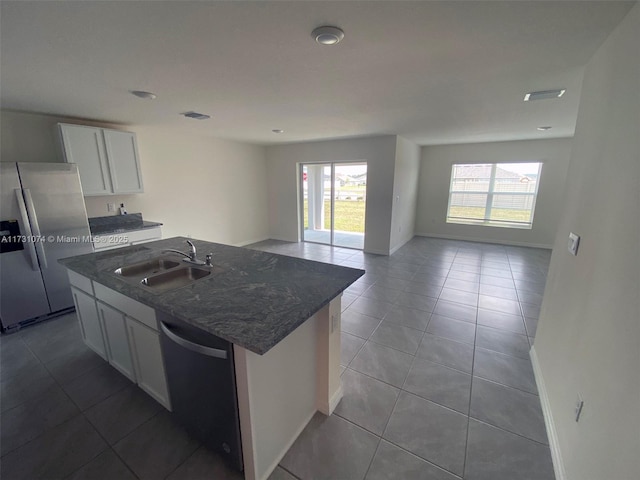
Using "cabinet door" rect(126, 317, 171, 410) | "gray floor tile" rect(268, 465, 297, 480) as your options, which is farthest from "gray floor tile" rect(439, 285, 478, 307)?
"cabinet door" rect(126, 317, 171, 410)

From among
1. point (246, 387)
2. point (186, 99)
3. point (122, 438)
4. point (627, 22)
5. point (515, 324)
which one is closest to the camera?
point (246, 387)

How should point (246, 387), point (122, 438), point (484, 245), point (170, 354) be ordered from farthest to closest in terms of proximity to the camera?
point (484, 245) → point (122, 438) → point (170, 354) → point (246, 387)

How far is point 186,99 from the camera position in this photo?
270 cm

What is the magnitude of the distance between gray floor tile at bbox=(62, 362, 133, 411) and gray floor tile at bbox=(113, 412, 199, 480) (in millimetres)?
511

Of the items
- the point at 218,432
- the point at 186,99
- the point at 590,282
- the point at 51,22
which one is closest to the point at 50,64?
the point at 51,22

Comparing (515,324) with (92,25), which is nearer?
(92,25)

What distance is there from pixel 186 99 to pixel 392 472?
137 inches

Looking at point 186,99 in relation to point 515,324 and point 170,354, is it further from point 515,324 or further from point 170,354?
Result: point 515,324

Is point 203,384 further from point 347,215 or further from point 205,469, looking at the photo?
point 347,215

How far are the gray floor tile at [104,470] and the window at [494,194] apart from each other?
724 centimetres

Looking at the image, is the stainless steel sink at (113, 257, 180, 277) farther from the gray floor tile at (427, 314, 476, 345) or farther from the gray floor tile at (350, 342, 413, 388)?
the gray floor tile at (427, 314, 476, 345)

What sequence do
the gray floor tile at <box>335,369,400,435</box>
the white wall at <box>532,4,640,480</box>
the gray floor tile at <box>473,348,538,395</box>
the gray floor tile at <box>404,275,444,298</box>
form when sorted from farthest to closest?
the gray floor tile at <box>404,275,444,298</box> < the gray floor tile at <box>473,348,538,395</box> < the gray floor tile at <box>335,369,400,435</box> < the white wall at <box>532,4,640,480</box>

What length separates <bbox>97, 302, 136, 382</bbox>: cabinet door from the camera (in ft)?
6.13

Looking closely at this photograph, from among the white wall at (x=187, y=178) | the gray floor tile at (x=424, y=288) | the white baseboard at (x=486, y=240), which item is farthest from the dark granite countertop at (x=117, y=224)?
the white baseboard at (x=486, y=240)
